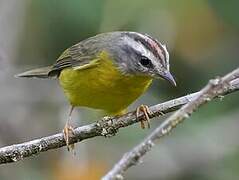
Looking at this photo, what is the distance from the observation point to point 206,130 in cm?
698

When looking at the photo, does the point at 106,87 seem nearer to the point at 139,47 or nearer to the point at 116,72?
the point at 116,72

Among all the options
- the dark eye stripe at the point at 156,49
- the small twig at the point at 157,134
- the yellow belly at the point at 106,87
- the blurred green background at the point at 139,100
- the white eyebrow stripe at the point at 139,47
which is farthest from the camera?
the blurred green background at the point at 139,100

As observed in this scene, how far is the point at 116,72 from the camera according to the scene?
4.64 metres

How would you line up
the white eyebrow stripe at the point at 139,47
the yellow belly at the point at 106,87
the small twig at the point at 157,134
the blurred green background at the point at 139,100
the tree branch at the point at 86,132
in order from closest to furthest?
the small twig at the point at 157,134 < the tree branch at the point at 86,132 < the white eyebrow stripe at the point at 139,47 < the yellow belly at the point at 106,87 < the blurred green background at the point at 139,100

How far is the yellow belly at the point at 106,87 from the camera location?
15.0ft

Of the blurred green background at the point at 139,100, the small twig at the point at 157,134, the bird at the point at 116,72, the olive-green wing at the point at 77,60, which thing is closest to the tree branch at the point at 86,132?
the bird at the point at 116,72

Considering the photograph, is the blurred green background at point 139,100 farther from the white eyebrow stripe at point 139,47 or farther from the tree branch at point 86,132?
the tree branch at point 86,132

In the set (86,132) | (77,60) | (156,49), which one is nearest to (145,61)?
(156,49)

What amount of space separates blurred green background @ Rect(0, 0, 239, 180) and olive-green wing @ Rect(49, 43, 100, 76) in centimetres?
73

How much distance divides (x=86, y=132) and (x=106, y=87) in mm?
784

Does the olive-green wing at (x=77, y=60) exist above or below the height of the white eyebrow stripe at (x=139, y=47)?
below

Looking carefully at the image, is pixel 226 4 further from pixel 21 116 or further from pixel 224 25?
pixel 21 116

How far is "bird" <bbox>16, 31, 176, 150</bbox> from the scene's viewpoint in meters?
4.30

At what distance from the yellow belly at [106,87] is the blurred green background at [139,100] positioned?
4.30 feet
